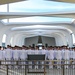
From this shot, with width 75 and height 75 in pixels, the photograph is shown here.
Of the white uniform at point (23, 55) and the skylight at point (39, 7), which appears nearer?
the white uniform at point (23, 55)

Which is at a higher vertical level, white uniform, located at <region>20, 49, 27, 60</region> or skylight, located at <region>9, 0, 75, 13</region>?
skylight, located at <region>9, 0, 75, 13</region>

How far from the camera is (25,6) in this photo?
24.7 m

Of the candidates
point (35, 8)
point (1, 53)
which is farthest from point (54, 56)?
point (35, 8)

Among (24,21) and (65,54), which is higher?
(24,21)

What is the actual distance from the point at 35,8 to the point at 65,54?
6.74m

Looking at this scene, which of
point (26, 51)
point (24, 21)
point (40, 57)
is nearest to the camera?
point (40, 57)

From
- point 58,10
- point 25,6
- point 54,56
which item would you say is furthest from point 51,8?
point 54,56

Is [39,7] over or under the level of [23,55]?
over

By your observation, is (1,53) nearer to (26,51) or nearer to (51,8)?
(26,51)

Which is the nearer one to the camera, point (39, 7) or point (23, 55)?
point (23, 55)

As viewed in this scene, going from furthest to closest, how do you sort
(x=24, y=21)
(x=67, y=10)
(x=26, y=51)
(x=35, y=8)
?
(x=24, y=21) < (x=35, y=8) < (x=67, y=10) < (x=26, y=51)

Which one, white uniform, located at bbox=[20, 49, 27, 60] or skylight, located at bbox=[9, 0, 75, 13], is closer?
A: white uniform, located at bbox=[20, 49, 27, 60]

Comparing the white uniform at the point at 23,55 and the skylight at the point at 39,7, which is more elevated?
the skylight at the point at 39,7

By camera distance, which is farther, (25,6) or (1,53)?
(25,6)
